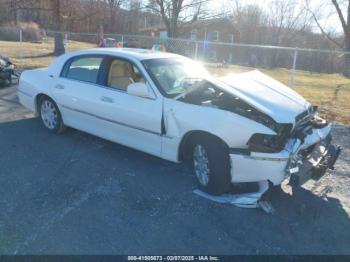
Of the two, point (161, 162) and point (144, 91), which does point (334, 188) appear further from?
point (144, 91)

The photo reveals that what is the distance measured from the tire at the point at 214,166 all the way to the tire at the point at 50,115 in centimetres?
284

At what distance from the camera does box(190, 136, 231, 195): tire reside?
3789 millimetres

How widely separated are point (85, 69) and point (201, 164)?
100 inches

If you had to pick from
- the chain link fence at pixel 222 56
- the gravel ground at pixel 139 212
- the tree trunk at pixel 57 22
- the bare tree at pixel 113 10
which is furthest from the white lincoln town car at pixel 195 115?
the bare tree at pixel 113 10

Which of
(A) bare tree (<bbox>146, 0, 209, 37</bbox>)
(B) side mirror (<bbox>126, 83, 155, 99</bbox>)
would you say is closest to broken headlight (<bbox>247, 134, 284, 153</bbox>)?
(B) side mirror (<bbox>126, 83, 155, 99</bbox>)

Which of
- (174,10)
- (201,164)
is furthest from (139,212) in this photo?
(174,10)

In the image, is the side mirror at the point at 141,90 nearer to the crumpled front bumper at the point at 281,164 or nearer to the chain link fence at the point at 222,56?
the crumpled front bumper at the point at 281,164

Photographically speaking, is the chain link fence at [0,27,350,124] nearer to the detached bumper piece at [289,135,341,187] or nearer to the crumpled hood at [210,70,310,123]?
the crumpled hood at [210,70,310,123]

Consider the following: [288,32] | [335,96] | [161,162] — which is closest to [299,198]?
[161,162]

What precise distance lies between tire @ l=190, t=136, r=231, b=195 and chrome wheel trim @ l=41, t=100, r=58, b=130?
117 inches

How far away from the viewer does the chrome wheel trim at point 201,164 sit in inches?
159

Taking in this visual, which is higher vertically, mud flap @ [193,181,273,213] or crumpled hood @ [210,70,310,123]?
crumpled hood @ [210,70,310,123]

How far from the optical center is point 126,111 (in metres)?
4.63

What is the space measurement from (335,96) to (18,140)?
11.0m
